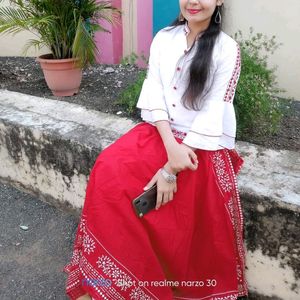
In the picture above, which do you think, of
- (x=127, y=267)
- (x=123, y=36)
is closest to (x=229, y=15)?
(x=123, y=36)

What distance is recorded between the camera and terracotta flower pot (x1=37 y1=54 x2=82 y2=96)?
364 centimetres

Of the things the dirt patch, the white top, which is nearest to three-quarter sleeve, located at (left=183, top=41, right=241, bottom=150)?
the white top

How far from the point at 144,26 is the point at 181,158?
3.44 metres

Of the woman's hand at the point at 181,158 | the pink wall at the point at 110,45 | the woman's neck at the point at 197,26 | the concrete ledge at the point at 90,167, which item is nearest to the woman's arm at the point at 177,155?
the woman's hand at the point at 181,158

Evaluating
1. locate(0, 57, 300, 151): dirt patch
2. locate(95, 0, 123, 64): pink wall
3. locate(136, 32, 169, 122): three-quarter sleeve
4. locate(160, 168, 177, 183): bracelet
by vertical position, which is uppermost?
locate(136, 32, 169, 122): three-quarter sleeve

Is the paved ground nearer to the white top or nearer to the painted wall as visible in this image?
the white top

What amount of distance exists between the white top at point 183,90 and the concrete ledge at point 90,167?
31 centimetres

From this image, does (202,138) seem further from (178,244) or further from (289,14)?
(289,14)

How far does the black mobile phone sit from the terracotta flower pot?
2.37 metres

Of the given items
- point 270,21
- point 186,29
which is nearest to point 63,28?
point 270,21

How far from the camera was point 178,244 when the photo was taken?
62.7 inches

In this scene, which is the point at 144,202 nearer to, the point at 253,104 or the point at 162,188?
the point at 162,188

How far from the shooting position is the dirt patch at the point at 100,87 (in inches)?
112

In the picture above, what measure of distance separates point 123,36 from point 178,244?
3.77 meters
